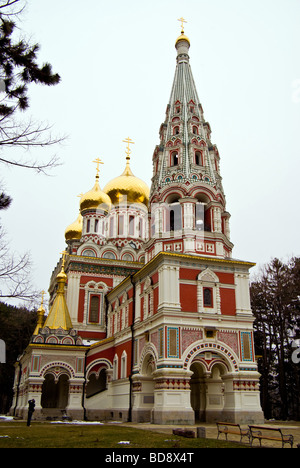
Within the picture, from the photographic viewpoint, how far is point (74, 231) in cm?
3441

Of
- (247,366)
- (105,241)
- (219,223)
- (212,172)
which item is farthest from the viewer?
(105,241)

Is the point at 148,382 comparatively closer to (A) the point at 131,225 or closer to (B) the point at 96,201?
(A) the point at 131,225

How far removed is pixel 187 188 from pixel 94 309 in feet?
34.8

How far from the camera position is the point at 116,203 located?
33.7m

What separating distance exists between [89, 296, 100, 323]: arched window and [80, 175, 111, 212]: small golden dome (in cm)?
793

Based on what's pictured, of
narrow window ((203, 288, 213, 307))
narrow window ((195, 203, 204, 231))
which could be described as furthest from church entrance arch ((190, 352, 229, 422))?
narrow window ((195, 203, 204, 231))

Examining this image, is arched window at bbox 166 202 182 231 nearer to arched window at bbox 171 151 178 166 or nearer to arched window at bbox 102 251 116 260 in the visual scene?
arched window at bbox 171 151 178 166

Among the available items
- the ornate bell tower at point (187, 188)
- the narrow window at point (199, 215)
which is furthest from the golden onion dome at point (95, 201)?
the narrow window at point (199, 215)

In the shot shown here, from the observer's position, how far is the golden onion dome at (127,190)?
110 feet

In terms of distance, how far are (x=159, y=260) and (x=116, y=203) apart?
16168 mm

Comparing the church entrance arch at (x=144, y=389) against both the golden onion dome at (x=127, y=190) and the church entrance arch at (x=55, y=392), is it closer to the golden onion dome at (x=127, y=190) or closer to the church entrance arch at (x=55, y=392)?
the church entrance arch at (x=55, y=392)

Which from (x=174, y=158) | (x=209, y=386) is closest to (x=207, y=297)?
(x=209, y=386)
